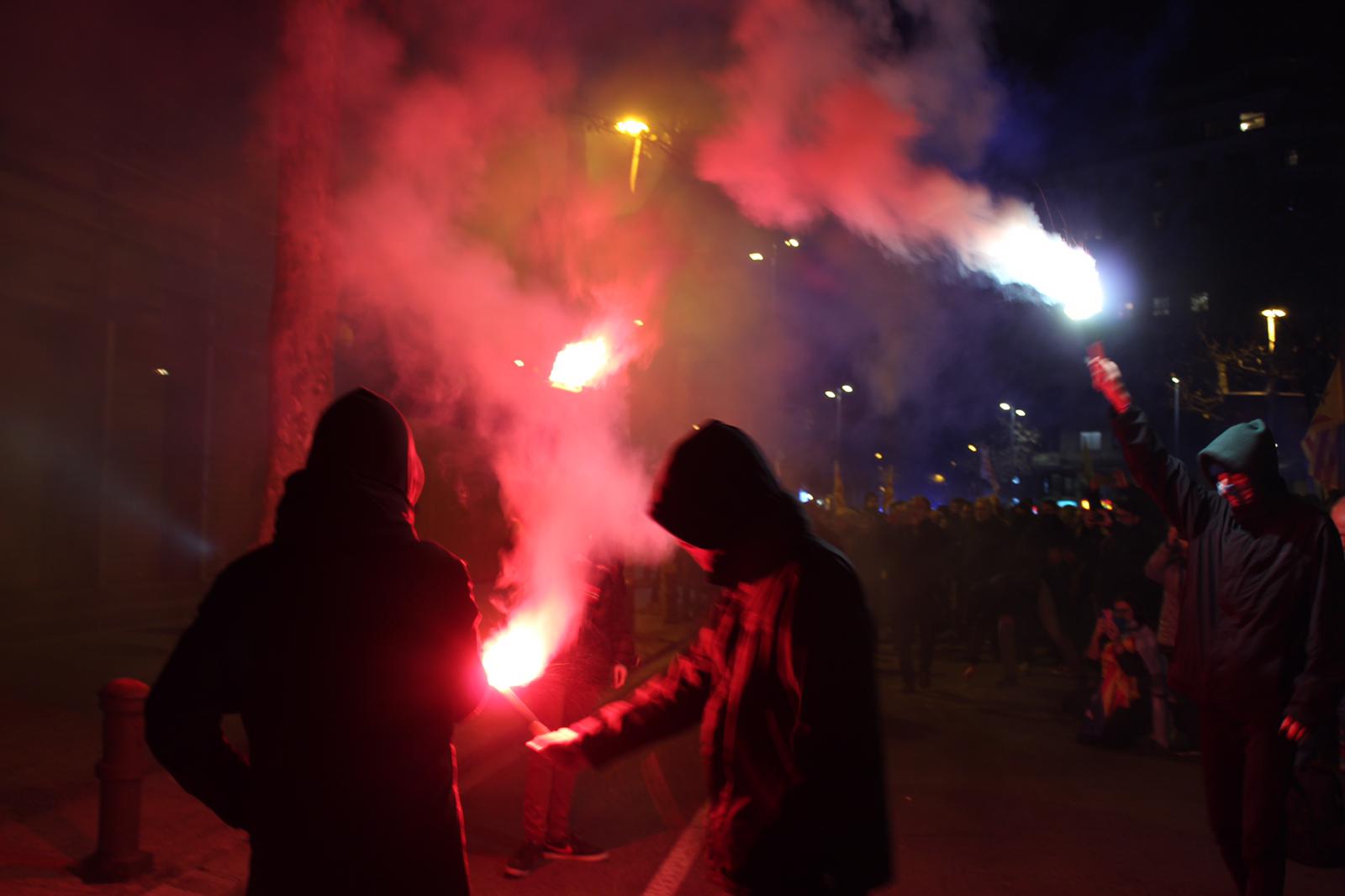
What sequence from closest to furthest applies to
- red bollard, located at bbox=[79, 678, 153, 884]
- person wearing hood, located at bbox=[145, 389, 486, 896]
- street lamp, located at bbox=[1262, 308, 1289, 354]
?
1. person wearing hood, located at bbox=[145, 389, 486, 896]
2. red bollard, located at bbox=[79, 678, 153, 884]
3. street lamp, located at bbox=[1262, 308, 1289, 354]

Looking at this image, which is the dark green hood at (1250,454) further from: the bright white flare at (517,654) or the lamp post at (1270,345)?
the lamp post at (1270,345)

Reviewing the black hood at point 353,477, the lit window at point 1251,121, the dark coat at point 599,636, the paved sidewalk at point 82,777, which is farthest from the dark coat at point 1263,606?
the lit window at point 1251,121

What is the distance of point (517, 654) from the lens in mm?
4801

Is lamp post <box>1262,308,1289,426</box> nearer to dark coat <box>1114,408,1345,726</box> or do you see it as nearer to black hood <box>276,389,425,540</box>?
dark coat <box>1114,408,1345,726</box>

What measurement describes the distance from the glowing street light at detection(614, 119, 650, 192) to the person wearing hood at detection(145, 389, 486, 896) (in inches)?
295

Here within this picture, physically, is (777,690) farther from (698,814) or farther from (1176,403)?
(1176,403)

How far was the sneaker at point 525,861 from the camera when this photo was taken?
4.83m

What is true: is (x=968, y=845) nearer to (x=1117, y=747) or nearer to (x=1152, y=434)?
(x=1152, y=434)

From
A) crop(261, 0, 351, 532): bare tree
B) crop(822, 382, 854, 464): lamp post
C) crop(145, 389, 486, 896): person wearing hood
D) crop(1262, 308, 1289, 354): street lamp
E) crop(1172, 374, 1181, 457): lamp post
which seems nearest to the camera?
crop(145, 389, 486, 896): person wearing hood

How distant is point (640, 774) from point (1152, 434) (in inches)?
166

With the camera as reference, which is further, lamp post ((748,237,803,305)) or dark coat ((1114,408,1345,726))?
lamp post ((748,237,803,305))

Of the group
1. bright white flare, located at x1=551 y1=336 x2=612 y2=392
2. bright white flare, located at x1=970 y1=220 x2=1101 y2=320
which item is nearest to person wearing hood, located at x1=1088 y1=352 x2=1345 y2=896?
bright white flare, located at x1=970 y1=220 x2=1101 y2=320

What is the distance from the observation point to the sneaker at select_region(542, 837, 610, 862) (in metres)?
5.06

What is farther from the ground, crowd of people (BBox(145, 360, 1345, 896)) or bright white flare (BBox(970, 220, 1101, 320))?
bright white flare (BBox(970, 220, 1101, 320))
